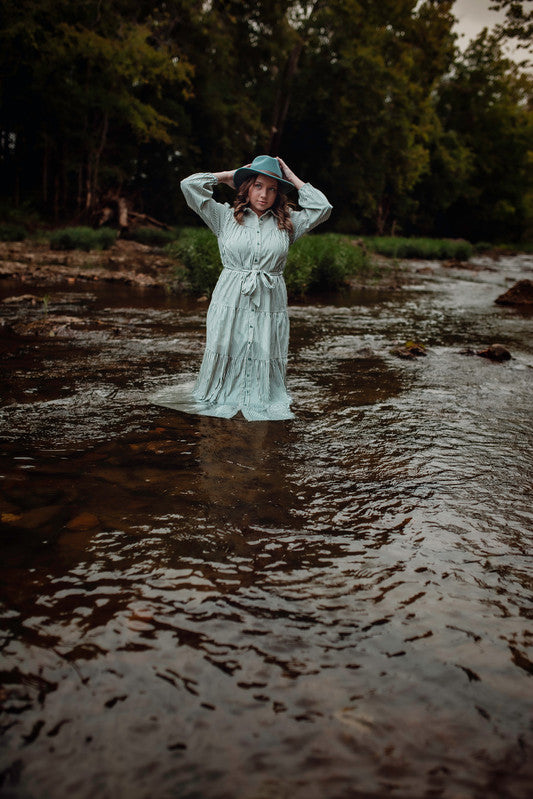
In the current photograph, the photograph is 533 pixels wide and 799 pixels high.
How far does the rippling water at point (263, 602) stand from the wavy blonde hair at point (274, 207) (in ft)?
5.48

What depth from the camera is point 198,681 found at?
200 cm

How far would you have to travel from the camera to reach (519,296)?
1438cm

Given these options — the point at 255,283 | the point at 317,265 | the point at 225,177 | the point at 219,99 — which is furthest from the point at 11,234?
the point at 255,283

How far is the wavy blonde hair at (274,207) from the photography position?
15.4 feet

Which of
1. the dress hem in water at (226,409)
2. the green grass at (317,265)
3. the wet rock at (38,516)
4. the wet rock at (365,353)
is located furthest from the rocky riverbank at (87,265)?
the wet rock at (38,516)

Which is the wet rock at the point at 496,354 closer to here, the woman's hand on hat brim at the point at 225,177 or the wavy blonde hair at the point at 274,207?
the wavy blonde hair at the point at 274,207

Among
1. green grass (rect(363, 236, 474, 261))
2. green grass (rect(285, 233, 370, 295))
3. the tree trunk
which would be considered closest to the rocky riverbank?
green grass (rect(285, 233, 370, 295))

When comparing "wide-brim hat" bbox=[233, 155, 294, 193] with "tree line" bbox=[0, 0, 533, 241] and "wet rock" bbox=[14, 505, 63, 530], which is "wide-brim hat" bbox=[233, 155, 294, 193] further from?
"tree line" bbox=[0, 0, 533, 241]

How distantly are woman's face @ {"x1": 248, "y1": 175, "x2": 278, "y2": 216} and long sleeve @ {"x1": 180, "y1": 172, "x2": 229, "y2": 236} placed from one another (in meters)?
0.27

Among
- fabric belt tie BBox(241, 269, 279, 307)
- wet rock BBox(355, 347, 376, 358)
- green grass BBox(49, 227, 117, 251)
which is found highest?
green grass BBox(49, 227, 117, 251)

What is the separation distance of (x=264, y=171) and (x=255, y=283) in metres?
0.86

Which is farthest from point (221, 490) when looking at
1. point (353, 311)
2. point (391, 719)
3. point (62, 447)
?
point (353, 311)

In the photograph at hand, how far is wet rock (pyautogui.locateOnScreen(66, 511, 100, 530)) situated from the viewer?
2936mm

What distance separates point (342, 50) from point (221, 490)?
1354 inches
